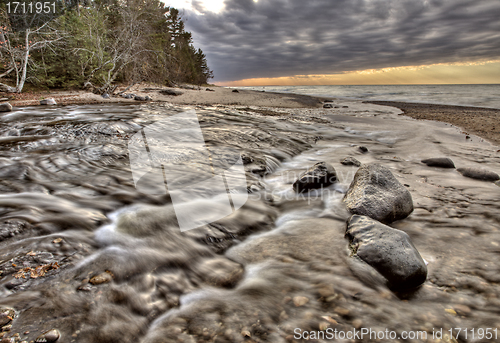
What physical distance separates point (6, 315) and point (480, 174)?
6592 mm

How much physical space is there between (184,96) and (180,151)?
13.6 m

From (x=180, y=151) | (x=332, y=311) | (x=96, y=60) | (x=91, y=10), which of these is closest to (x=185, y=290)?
(x=332, y=311)

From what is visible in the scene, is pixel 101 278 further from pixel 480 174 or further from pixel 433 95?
pixel 433 95

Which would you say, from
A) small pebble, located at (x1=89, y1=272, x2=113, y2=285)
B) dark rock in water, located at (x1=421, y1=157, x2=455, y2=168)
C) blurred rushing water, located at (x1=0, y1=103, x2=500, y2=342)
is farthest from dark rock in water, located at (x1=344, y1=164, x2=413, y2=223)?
small pebble, located at (x1=89, y1=272, x2=113, y2=285)

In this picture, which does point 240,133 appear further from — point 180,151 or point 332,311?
point 332,311

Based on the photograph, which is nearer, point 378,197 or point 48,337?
point 48,337

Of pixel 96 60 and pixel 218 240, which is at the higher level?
pixel 96 60

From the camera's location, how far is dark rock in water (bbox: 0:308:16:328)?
1511mm

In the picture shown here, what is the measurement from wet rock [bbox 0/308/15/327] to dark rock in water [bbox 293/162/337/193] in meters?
3.57

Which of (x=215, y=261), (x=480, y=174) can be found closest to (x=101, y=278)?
(x=215, y=261)

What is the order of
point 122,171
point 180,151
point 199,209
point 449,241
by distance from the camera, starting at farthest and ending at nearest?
1. point 180,151
2. point 122,171
3. point 199,209
4. point 449,241

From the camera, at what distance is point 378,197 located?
10.3 ft

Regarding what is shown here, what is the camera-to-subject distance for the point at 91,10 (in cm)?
1727

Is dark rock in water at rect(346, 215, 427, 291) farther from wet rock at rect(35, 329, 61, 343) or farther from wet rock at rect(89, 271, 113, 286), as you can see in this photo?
wet rock at rect(35, 329, 61, 343)
